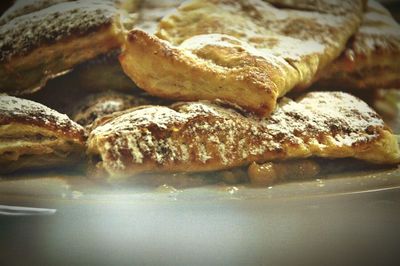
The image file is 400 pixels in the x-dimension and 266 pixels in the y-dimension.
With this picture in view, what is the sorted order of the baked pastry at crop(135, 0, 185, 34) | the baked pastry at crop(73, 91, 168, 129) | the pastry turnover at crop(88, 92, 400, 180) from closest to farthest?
the pastry turnover at crop(88, 92, 400, 180), the baked pastry at crop(73, 91, 168, 129), the baked pastry at crop(135, 0, 185, 34)

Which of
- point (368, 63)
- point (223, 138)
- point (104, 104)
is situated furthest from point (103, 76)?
point (368, 63)

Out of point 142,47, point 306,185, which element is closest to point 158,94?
point 142,47

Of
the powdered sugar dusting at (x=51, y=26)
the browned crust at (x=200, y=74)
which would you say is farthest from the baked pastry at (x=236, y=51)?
the powdered sugar dusting at (x=51, y=26)

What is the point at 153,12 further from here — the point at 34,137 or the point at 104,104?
the point at 34,137

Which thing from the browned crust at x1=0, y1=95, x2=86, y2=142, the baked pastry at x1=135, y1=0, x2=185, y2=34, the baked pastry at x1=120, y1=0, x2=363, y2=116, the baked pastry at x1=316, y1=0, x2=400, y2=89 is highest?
the baked pastry at x1=135, y1=0, x2=185, y2=34

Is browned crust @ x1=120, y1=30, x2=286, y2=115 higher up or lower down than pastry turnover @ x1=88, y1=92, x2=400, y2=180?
higher up

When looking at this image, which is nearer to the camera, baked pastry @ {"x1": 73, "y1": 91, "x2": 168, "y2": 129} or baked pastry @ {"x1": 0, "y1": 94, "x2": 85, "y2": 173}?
baked pastry @ {"x1": 0, "y1": 94, "x2": 85, "y2": 173}

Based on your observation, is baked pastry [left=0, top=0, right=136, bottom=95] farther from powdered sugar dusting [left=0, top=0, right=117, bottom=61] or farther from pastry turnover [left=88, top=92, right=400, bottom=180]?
pastry turnover [left=88, top=92, right=400, bottom=180]

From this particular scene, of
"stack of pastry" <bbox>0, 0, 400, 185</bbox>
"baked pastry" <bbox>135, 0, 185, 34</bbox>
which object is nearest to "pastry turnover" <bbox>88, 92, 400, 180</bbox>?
"stack of pastry" <bbox>0, 0, 400, 185</bbox>
